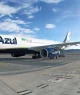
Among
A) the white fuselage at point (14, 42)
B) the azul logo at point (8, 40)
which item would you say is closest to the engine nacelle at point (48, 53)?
the white fuselage at point (14, 42)

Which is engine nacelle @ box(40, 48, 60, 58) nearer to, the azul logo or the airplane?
the airplane

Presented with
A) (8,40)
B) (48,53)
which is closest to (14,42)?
(8,40)

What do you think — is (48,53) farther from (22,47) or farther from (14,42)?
(14,42)

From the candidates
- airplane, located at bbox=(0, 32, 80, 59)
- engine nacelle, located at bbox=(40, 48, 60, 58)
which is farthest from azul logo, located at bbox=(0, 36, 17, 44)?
engine nacelle, located at bbox=(40, 48, 60, 58)

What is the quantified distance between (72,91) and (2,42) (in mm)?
19756

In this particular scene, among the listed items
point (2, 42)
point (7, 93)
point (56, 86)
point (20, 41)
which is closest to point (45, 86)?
point (56, 86)

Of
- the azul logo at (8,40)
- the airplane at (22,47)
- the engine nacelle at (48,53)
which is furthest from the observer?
the engine nacelle at (48,53)

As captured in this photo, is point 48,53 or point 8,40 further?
point 48,53

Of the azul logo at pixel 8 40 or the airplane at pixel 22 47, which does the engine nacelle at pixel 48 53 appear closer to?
the airplane at pixel 22 47

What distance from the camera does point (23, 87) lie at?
8.36 m

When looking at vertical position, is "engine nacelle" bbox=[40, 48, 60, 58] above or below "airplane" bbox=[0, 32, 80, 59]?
below

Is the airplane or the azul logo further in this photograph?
the airplane

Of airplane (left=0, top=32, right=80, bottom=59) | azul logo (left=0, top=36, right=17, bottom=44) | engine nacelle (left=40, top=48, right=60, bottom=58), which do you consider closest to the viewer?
azul logo (left=0, top=36, right=17, bottom=44)

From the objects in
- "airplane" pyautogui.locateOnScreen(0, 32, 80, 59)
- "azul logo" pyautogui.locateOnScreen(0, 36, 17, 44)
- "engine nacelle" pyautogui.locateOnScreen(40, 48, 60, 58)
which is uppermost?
"azul logo" pyautogui.locateOnScreen(0, 36, 17, 44)
